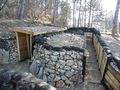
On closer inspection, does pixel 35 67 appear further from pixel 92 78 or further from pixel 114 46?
pixel 114 46

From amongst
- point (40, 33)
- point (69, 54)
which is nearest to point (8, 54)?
point (40, 33)

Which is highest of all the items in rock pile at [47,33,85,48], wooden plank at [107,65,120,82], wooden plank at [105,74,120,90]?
rock pile at [47,33,85,48]

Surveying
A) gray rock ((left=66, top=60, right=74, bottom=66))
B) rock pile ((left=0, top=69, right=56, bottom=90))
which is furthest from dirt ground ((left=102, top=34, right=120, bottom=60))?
rock pile ((left=0, top=69, right=56, bottom=90))

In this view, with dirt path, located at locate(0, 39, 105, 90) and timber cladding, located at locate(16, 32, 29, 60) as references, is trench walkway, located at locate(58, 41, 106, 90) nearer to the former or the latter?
dirt path, located at locate(0, 39, 105, 90)

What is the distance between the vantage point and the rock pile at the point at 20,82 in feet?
9.13

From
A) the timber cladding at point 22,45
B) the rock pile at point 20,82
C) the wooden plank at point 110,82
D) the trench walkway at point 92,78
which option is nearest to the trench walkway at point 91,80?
the trench walkway at point 92,78

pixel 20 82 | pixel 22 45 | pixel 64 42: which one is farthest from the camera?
pixel 22 45

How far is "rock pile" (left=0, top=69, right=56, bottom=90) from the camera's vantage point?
2.78 metres

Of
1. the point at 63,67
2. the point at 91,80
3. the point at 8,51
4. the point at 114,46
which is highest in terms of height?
the point at 114,46

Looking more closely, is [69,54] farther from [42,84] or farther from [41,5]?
[41,5]

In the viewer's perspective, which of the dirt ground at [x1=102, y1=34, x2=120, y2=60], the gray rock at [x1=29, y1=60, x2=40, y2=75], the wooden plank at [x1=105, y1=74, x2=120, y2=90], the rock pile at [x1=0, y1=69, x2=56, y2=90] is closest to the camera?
the rock pile at [x1=0, y1=69, x2=56, y2=90]

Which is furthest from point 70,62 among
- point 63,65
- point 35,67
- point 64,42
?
point 35,67

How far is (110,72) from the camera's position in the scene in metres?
4.30

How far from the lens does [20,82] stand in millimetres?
2955
